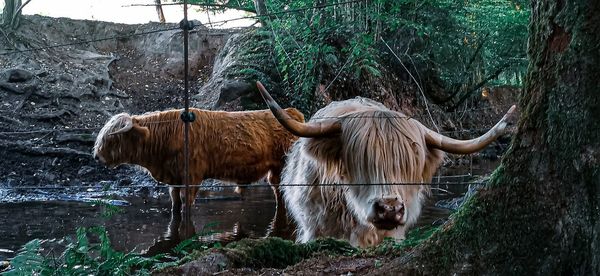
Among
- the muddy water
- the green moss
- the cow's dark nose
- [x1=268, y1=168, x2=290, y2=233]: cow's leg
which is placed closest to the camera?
the green moss

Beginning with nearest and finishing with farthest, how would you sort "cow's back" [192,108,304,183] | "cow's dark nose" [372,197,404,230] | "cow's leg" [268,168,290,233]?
1. "cow's dark nose" [372,197,404,230]
2. "cow's leg" [268,168,290,233]
3. "cow's back" [192,108,304,183]

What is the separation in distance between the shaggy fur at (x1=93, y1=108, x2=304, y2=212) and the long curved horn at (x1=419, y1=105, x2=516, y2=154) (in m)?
3.48

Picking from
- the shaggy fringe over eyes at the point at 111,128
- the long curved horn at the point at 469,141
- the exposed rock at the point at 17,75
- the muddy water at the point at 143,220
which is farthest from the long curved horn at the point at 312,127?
the exposed rock at the point at 17,75

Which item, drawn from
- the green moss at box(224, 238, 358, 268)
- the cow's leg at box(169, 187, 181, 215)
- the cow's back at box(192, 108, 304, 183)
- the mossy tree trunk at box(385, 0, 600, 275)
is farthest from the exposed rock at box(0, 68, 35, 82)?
the mossy tree trunk at box(385, 0, 600, 275)

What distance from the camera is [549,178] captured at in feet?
7.19

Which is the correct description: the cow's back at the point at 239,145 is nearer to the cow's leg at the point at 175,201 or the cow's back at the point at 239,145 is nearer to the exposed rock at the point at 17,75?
the cow's leg at the point at 175,201

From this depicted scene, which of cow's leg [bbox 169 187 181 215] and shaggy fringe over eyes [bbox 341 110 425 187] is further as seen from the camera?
cow's leg [bbox 169 187 181 215]

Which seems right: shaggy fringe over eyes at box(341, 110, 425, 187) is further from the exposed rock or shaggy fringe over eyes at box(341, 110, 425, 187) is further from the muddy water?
the exposed rock

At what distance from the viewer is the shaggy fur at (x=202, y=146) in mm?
8172

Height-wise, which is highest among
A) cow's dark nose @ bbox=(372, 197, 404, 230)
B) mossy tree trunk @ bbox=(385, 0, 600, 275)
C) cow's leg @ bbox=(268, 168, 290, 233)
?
mossy tree trunk @ bbox=(385, 0, 600, 275)

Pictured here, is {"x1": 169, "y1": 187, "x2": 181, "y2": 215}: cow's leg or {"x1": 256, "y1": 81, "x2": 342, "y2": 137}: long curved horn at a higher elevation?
{"x1": 256, "y1": 81, "x2": 342, "y2": 137}: long curved horn

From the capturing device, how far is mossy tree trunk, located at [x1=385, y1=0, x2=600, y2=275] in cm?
210

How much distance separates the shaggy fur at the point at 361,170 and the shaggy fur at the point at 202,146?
3156 millimetres

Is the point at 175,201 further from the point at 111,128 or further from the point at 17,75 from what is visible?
the point at 17,75
